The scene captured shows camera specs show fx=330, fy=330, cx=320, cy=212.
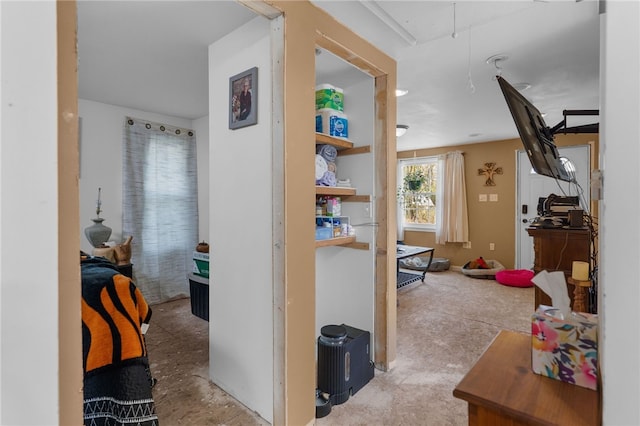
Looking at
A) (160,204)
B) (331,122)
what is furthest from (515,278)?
(160,204)

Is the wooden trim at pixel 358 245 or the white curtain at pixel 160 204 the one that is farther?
the white curtain at pixel 160 204

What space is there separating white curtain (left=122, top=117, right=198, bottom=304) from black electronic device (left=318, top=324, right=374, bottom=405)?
8.67 feet

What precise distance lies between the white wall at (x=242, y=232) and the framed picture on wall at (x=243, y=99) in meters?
0.03

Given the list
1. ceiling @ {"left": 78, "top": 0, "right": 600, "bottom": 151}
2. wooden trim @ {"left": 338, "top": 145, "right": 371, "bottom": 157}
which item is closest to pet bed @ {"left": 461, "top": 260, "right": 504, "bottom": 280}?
ceiling @ {"left": 78, "top": 0, "right": 600, "bottom": 151}

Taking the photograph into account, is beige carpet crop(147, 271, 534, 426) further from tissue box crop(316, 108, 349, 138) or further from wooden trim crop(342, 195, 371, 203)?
tissue box crop(316, 108, 349, 138)

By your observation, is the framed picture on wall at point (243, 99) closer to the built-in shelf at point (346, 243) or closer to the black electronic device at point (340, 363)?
the built-in shelf at point (346, 243)

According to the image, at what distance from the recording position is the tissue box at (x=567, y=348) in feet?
2.83

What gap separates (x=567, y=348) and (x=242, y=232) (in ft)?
4.84

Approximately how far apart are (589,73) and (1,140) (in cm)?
362

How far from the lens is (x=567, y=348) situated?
89 centimetres

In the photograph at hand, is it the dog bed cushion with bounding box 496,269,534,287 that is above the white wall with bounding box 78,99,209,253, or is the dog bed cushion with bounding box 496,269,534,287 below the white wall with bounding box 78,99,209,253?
below

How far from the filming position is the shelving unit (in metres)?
2.13

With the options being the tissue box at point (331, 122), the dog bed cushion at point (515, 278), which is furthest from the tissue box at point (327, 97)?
the dog bed cushion at point (515, 278)

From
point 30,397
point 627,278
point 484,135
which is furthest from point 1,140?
point 484,135
